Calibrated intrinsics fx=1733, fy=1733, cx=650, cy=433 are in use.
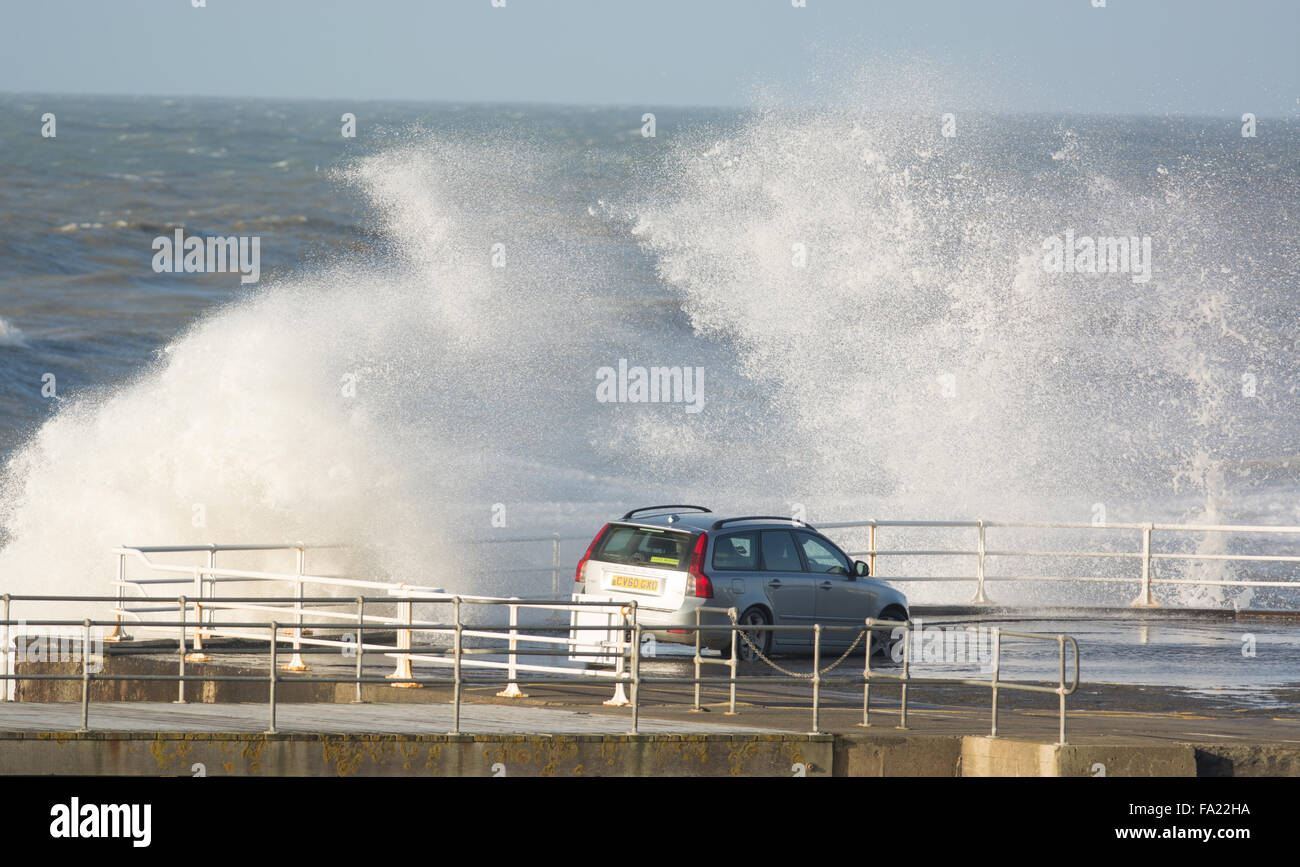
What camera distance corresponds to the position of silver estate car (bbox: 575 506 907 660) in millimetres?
16312

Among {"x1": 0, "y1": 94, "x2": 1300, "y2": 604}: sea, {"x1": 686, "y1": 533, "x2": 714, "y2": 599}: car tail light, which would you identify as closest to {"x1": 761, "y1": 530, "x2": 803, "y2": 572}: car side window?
{"x1": 686, "y1": 533, "x2": 714, "y2": 599}: car tail light

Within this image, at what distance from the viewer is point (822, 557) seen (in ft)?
57.7

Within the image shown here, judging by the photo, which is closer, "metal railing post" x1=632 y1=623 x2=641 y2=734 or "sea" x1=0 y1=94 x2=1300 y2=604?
"metal railing post" x1=632 y1=623 x2=641 y2=734

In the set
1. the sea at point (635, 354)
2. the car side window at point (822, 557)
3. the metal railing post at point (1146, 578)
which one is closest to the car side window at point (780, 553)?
the car side window at point (822, 557)

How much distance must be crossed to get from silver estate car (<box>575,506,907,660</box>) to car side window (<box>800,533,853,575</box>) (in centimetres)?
1

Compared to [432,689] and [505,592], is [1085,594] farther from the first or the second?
[432,689]

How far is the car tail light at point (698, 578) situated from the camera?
16.2 metres

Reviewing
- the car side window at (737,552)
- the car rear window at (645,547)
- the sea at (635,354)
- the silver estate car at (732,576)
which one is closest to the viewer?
the silver estate car at (732,576)

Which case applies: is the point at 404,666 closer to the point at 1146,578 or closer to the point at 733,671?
the point at 733,671

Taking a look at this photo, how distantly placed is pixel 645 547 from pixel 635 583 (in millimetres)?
367

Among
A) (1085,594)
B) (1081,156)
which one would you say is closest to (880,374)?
(1085,594)

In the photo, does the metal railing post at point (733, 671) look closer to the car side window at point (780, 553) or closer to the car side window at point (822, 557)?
the car side window at point (780, 553)

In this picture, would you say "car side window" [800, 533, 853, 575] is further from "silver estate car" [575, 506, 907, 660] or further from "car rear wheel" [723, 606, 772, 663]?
"car rear wheel" [723, 606, 772, 663]

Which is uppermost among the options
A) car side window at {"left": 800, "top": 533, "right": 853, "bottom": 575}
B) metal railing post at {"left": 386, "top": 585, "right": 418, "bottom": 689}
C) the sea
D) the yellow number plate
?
the sea
